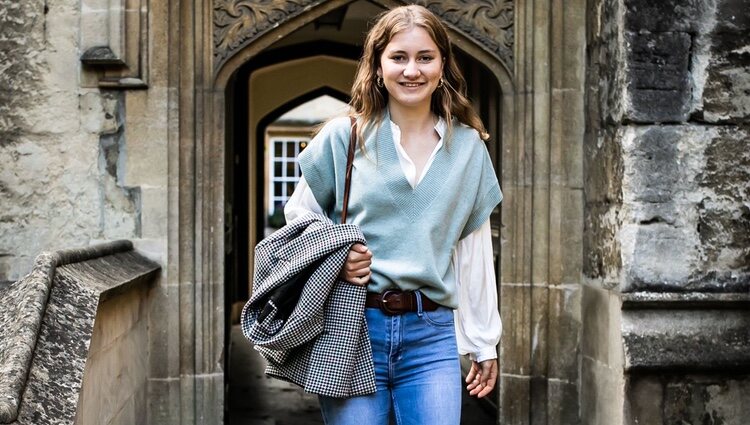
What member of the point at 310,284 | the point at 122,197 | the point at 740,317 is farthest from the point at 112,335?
the point at 740,317

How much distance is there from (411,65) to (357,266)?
0.52m

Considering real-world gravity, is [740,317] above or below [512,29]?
below

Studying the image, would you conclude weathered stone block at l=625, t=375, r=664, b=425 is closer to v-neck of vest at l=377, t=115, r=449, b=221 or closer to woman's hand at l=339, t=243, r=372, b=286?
v-neck of vest at l=377, t=115, r=449, b=221

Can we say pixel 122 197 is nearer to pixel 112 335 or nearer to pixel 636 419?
pixel 112 335

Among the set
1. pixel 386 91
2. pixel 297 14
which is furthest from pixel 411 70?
pixel 297 14

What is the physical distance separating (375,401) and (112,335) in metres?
2.14

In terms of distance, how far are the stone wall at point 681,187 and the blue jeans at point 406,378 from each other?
2.46 metres

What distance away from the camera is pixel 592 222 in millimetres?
5363

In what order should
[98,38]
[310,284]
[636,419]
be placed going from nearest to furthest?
[310,284], [636,419], [98,38]

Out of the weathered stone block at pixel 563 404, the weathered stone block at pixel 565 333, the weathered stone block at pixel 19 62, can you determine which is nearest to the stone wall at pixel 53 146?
the weathered stone block at pixel 19 62

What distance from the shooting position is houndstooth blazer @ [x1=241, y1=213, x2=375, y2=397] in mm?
2461

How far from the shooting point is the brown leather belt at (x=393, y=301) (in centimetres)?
253

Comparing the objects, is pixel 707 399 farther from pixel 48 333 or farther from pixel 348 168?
pixel 48 333

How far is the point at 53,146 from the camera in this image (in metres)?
5.39
